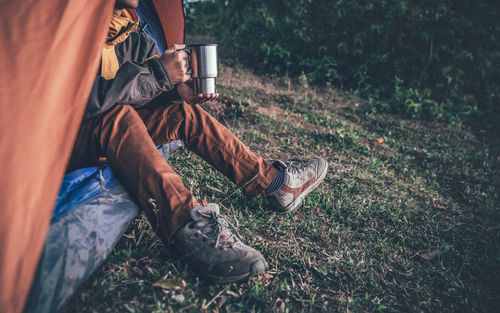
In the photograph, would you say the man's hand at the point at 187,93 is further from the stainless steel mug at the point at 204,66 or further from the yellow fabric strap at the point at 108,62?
the yellow fabric strap at the point at 108,62

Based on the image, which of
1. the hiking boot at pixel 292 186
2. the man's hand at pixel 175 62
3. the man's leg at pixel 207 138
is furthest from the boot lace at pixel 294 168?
the man's hand at pixel 175 62

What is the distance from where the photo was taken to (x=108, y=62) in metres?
1.83

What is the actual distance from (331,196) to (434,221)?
2.59 feet

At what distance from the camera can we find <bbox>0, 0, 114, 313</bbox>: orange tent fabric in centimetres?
101

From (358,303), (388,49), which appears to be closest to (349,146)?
(358,303)

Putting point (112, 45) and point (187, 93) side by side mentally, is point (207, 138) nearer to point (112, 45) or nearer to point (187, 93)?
point (187, 93)

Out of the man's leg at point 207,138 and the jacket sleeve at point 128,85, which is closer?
the jacket sleeve at point 128,85

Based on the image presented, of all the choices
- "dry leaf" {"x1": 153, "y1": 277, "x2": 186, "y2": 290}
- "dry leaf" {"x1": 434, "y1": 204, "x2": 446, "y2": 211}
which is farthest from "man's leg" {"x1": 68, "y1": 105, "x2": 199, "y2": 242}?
"dry leaf" {"x1": 434, "y1": 204, "x2": 446, "y2": 211}

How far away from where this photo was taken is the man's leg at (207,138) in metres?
1.97

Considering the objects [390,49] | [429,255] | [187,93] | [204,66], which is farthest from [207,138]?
[390,49]

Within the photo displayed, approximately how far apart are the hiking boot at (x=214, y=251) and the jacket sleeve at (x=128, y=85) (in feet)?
2.20

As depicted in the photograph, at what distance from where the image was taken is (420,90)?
206 inches

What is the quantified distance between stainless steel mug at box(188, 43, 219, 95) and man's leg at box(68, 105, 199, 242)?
0.44 metres

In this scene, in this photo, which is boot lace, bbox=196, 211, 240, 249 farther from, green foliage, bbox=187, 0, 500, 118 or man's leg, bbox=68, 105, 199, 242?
green foliage, bbox=187, 0, 500, 118
